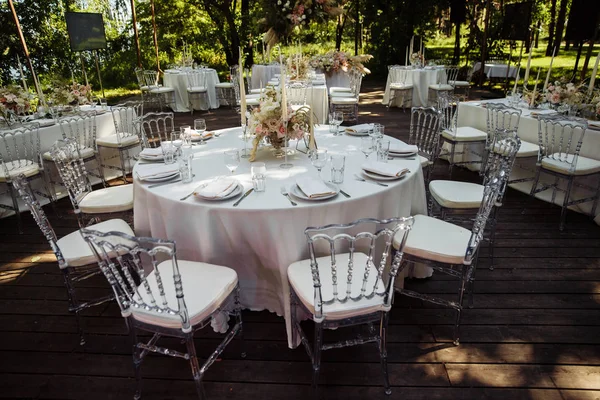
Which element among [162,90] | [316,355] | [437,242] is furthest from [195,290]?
[162,90]

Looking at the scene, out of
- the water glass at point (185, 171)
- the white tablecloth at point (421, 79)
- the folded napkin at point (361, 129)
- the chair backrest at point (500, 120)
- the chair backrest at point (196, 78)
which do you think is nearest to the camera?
the water glass at point (185, 171)

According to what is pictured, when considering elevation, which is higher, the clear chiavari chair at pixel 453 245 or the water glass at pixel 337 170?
the water glass at pixel 337 170

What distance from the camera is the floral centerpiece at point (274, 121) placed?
2.59m

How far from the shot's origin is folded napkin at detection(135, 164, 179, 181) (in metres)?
2.47

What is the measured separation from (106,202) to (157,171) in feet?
2.54

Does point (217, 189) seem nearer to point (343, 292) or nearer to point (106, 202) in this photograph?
→ point (343, 292)

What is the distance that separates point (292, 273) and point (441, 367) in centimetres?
100

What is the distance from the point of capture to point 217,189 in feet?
7.30

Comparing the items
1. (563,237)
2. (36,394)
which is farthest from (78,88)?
(563,237)

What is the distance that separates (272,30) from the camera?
26.4 feet

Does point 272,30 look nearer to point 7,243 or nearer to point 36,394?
point 7,243

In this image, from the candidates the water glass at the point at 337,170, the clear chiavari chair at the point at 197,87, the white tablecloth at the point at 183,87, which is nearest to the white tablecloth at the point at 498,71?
the white tablecloth at the point at 183,87

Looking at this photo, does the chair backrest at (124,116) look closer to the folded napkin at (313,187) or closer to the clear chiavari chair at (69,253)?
the clear chiavari chair at (69,253)

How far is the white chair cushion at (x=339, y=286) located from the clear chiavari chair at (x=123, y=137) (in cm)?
325
